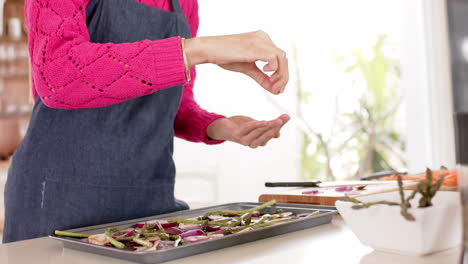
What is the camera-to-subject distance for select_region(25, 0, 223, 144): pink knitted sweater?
0.88 metres

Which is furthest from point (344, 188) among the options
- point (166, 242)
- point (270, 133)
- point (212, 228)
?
point (166, 242)

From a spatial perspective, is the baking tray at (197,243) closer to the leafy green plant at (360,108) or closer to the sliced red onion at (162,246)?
the sliced red onion at (162,246)

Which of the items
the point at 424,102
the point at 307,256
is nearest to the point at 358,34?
the point at 424,102

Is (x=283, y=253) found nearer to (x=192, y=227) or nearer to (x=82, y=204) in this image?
(x=192, y=227)

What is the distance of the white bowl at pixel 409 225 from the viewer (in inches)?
24.0

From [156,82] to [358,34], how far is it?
13.9 ft

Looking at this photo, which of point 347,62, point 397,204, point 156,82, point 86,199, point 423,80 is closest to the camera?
point 397,204

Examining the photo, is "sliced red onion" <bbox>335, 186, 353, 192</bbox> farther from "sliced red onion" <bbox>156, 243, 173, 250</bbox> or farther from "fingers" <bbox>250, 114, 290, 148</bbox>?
"sliced red onion" <bbox>156, 243, 173, 250</bbox>

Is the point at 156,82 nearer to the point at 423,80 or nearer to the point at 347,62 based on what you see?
the point at 423,80

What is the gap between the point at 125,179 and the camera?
1.08m

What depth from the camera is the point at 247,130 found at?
1.20m

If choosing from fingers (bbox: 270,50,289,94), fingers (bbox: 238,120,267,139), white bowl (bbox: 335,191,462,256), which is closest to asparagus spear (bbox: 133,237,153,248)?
white bowl (bbox: 335,191,462,256)

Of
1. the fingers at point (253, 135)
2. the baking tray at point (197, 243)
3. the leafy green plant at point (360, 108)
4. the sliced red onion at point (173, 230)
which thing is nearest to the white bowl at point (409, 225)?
the baking tray at point (197, 243)

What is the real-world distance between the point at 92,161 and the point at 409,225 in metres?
0.66
